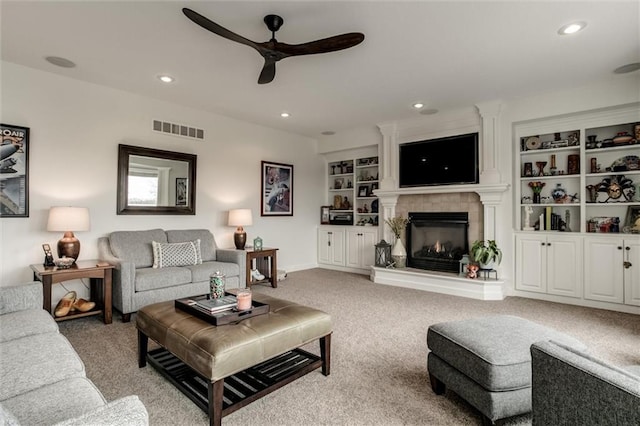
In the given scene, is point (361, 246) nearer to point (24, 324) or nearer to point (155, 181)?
point (155, 181)

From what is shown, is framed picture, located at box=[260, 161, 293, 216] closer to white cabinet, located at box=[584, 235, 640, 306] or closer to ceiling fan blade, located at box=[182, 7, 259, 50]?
ceiling fan blade, located at box=[182, 7, 259, 50]

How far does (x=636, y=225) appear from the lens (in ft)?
12.4

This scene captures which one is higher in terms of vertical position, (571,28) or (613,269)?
(571,28)

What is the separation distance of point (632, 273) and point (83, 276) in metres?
5.70

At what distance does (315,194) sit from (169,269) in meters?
3.57

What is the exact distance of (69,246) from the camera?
3.45m

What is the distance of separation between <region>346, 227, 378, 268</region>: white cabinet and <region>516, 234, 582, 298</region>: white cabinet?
7.46ft

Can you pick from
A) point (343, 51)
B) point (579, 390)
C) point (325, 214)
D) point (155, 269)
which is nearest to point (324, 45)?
point (343, 51)

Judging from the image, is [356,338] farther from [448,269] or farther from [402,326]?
[448,269]

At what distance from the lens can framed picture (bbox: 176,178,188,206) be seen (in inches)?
185

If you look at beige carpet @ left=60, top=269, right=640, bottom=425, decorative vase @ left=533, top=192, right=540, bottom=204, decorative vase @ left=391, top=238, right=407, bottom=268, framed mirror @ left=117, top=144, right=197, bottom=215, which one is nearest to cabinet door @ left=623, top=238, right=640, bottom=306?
beige carpet @ left=60, top=269, right=640, bottom=425

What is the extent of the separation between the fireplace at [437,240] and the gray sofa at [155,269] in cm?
270

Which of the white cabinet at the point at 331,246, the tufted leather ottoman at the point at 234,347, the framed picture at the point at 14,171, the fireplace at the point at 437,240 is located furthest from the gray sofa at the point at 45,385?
the white cabinet at the point at 331,246

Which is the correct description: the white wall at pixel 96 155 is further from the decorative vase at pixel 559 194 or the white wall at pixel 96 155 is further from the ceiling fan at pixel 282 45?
the decorative vase at pixel 559 194
